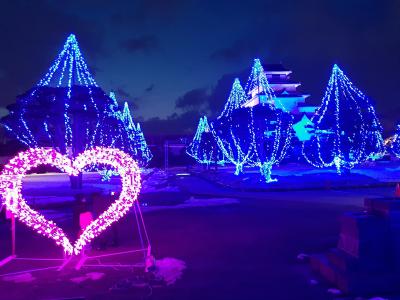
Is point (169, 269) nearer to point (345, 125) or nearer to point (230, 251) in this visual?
point (230, 251)

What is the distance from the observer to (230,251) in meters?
9.32

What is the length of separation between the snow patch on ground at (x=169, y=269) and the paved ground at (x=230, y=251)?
13cm

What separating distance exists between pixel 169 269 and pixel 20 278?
9.02 ft

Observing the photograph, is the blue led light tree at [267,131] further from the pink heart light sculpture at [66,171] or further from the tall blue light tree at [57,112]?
the pink heart light sculpture at [66,171]

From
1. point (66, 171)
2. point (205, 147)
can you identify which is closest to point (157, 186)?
point (66, 171)

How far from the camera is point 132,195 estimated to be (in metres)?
8.96

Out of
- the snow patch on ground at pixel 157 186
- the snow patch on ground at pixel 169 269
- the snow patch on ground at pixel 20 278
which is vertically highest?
the snow patch on ground at pixel 157 186

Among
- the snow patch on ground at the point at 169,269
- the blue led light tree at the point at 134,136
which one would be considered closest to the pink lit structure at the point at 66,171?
the snow patch on ground at the point at 169,269

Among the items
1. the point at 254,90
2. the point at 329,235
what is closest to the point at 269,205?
the point at 329,235

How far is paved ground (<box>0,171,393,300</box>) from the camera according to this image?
22.2ft

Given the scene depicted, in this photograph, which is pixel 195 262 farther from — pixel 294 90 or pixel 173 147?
pixel 173 147

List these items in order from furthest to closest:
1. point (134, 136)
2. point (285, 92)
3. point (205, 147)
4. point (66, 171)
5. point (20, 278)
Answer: point (285, 92), point (205, 147), point (134, 136), point (66, 171), point (20, 278)

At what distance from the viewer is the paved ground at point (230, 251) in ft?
22.2

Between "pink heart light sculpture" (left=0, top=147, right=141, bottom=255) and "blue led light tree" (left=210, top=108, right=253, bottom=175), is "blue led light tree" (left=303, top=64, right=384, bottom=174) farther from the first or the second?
"pink heart light sculpture" (left=0, top=147, right=141, bottom=255)
